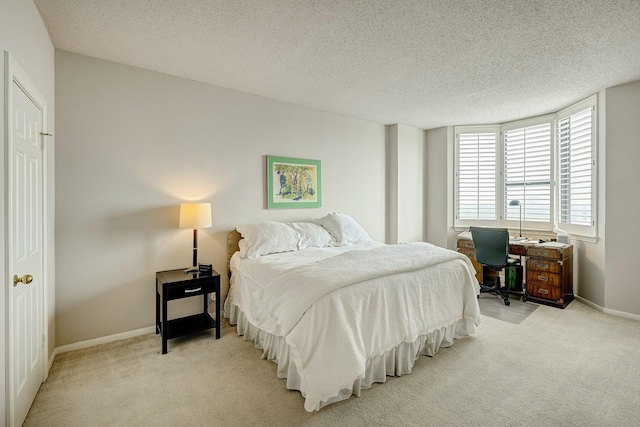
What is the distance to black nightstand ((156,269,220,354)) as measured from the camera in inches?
108

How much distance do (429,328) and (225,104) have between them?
3168 millimetres

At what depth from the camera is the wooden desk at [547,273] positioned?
391 cm

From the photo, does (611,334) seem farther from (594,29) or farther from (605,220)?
(594,29)

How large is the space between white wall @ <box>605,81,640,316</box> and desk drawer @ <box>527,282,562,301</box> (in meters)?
0.47

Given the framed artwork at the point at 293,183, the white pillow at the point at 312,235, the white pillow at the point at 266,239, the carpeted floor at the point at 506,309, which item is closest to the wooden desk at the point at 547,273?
the carpeted floor at the point at 506,309

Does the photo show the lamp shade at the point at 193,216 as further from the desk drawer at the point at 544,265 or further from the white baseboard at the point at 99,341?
the desk drawer at the point at 544,265

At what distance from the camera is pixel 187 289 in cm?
287

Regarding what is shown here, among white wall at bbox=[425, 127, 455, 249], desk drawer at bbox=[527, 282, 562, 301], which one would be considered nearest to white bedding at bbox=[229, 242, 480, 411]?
desk drawer at bbox=[527, 282, 562, 301]

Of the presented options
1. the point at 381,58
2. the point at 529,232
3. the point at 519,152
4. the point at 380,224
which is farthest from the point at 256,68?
the point at 529,232

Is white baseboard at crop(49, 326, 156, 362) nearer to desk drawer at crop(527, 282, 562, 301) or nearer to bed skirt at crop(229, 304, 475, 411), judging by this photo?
bed skirt at crop(229, 304, 475, 411)

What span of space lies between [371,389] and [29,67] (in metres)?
3.17

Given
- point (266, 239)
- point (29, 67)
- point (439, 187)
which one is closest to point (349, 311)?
point (266, 239)

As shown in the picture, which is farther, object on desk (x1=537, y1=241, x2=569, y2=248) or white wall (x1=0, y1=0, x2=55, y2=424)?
object on desk (x1=537, y1=241, x2=569, y2=248)

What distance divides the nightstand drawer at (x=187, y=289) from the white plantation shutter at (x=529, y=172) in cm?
478
